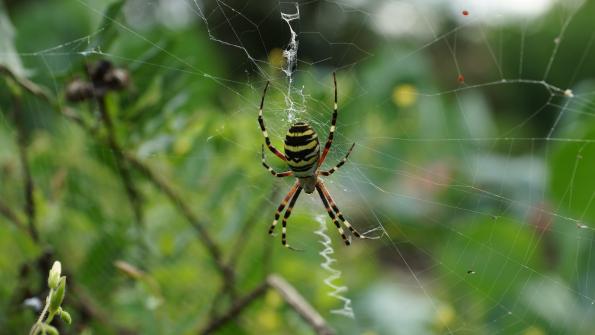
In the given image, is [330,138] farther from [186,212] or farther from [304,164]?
[186,212]

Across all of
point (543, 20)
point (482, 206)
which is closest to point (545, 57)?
point (543, 20)

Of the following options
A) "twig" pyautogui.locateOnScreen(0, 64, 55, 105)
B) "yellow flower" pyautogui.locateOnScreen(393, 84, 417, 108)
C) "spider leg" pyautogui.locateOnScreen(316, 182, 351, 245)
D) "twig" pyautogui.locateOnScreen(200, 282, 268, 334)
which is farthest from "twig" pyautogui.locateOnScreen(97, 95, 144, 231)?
"yellow flower" pyautogui.locateOnScreen(393, 84, 417, 108)

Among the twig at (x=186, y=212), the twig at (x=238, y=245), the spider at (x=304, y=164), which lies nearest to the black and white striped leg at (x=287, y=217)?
the spider at (x=304, y=164)

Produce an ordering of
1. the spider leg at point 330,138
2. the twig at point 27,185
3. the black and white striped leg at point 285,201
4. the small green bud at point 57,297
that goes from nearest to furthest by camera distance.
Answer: the small green bud at point 57,297, the twig at point 27,185, the spider leg at point 330,138, the black and white striped leg at point 285,201

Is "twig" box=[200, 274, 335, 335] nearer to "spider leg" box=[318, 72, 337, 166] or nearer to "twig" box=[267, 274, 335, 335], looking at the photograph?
"twig" box=[267, 274, 335, 335]

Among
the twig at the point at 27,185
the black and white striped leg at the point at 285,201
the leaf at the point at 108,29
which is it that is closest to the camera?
the leaf at the point at 108,29

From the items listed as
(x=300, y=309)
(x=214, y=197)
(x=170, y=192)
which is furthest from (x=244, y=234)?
(x=300, y=309)

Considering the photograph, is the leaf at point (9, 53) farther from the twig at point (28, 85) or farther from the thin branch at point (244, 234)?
the thin branch at point (244, 234)
